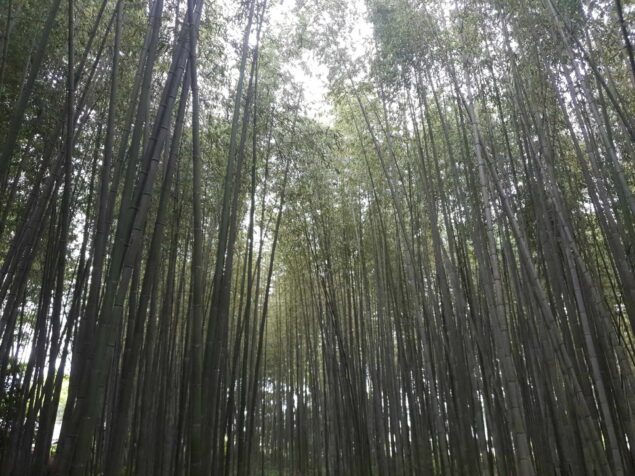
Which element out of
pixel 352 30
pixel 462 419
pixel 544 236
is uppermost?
pixel 352 30

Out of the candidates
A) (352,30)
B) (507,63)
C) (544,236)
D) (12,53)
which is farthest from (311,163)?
(12,53)

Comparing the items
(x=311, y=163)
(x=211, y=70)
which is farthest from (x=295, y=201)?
(x=211, y=70)

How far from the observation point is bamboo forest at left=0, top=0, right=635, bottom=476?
7.50 ft

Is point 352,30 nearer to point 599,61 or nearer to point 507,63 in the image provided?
point 507,63

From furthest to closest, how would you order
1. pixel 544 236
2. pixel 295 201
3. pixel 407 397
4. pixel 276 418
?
pixel 276 418
pixel 295 201
pixel 407 397
pixel 544 236

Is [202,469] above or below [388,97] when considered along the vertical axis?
below

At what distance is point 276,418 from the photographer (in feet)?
33.5

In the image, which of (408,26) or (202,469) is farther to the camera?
(408,26)

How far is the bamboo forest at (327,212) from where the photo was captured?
7.50 feet

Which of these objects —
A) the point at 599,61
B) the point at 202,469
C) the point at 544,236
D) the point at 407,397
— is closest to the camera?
the point at 202,469

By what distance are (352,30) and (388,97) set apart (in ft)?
2.74

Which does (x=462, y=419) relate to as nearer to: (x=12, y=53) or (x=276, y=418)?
(x=12, y=53)

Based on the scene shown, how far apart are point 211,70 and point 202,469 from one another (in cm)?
332

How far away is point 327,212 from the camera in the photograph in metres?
5.85
